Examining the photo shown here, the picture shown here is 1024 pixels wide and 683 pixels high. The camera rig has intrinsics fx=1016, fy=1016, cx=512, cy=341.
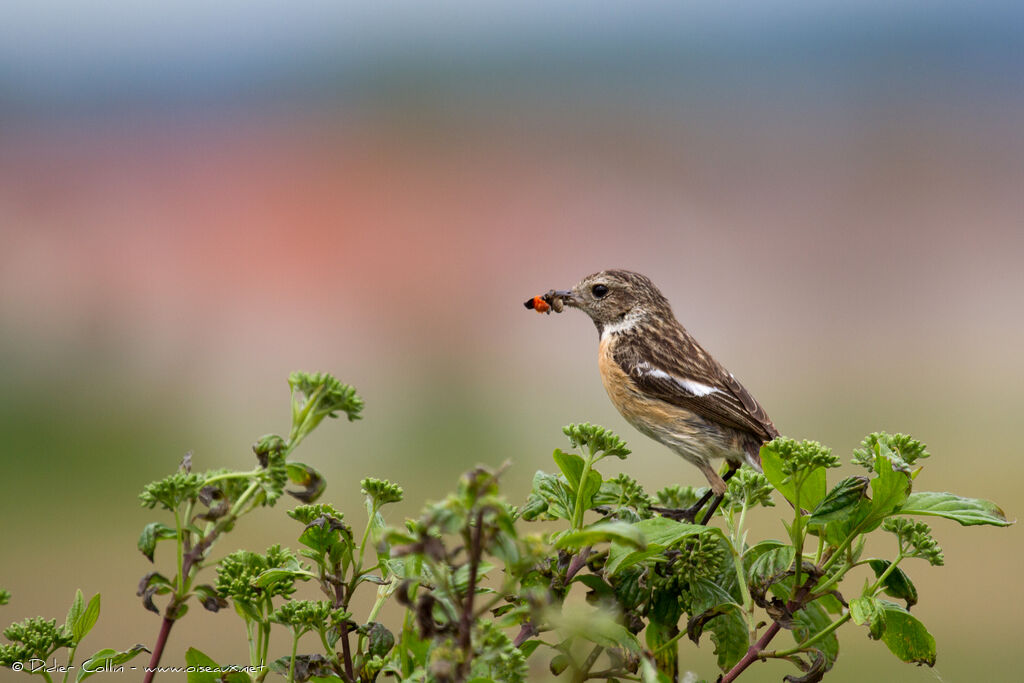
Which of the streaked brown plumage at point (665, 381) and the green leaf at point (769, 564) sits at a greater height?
the streaked brown plumage at point (665, 381)

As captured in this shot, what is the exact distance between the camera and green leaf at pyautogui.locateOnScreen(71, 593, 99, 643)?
152 cm

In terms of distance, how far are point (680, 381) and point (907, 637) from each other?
1832mm

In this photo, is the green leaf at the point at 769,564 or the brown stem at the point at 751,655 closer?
the brown stem at the point at 751,655

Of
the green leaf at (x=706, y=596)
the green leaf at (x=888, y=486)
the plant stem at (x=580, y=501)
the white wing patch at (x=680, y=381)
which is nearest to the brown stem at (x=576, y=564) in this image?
the plant stem at (x=580, y=501)

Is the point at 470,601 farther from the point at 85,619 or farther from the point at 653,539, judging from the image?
the point at 85,619

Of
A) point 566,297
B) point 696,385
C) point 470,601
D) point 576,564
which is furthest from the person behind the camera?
point 566,297

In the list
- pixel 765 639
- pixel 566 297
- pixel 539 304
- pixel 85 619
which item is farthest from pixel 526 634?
pixel 566 297

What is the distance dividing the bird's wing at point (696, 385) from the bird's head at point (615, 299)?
197mm

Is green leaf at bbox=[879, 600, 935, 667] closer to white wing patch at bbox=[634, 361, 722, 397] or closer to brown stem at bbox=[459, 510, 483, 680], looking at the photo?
brown stem at bbox=[459, 510, 483, 680]

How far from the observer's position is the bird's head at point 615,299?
12.3 feet

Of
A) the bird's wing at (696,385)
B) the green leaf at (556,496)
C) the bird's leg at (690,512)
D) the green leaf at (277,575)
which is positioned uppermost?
the bird's wing at (696,385)

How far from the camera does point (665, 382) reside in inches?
131

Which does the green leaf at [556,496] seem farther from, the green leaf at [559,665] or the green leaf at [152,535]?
the green leaf at [152,535]

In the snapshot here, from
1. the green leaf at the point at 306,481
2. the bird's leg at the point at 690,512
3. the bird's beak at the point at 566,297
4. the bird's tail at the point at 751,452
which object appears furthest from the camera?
the bird's beak at the point at 566,297
